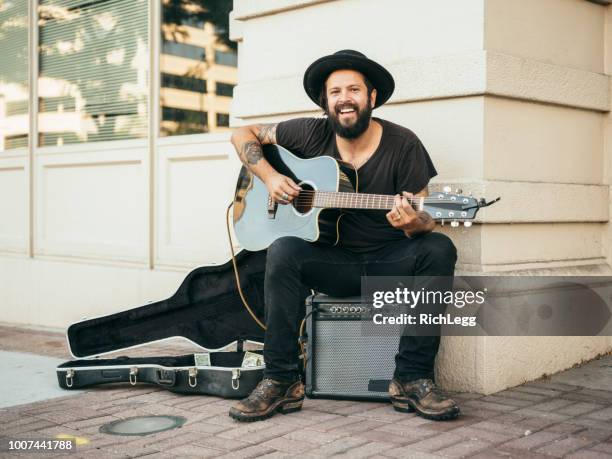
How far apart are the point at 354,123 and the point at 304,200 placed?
1.42 ft

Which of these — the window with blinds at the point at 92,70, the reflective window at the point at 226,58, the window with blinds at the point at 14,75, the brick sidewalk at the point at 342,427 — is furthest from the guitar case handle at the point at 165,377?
the window with blinds at the point at 14,75

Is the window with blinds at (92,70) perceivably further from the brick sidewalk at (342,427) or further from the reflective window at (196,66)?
the brick sidewalk at (342,427)

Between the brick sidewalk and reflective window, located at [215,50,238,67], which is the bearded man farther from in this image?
reflective window, located at [215,50,238,67]

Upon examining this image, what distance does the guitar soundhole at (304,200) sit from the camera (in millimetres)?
3838

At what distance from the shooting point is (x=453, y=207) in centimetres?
347

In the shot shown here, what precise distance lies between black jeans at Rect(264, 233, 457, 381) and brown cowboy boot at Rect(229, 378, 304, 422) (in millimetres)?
45

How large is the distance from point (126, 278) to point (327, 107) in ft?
8.57

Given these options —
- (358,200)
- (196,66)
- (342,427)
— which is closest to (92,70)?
(196,66)

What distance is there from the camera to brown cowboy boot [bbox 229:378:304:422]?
11.5 ft

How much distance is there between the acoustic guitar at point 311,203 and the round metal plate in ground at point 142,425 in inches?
39.1

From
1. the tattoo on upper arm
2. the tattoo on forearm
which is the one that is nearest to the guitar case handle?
the tattoo on forearm

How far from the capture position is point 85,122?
6.64m

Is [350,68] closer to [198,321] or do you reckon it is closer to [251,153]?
[251,153]

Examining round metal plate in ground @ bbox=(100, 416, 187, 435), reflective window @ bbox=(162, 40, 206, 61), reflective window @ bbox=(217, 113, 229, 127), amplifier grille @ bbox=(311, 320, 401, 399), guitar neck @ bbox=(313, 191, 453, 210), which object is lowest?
round metal plate in ground @ bbox=(100, 416, 187, 435)
